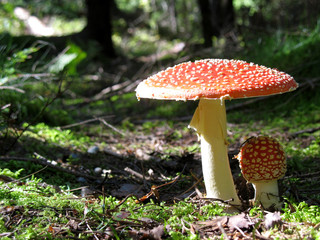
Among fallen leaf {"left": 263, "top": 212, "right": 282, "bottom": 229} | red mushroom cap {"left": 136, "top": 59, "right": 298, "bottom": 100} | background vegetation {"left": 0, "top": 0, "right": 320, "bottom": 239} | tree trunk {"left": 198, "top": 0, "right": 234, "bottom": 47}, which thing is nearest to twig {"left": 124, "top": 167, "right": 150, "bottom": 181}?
background vegetation {"left": 0, "top": 0, "right": 320, "bottom": 239}

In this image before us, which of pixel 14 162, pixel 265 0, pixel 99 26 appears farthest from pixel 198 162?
pixel 99 26

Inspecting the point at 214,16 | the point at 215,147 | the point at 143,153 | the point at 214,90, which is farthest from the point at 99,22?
the point at 214,90

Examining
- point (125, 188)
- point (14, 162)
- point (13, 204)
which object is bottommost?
point (125, 188)

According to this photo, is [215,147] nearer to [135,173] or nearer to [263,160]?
[263,160]

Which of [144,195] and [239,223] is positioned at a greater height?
[239,223]

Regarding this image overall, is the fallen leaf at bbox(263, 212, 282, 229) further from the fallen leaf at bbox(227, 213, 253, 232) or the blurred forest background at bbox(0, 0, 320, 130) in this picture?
the blurred forest background at bbox(0, 0, 320, 130)

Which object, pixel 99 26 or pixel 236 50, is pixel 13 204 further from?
pixel 99 26
